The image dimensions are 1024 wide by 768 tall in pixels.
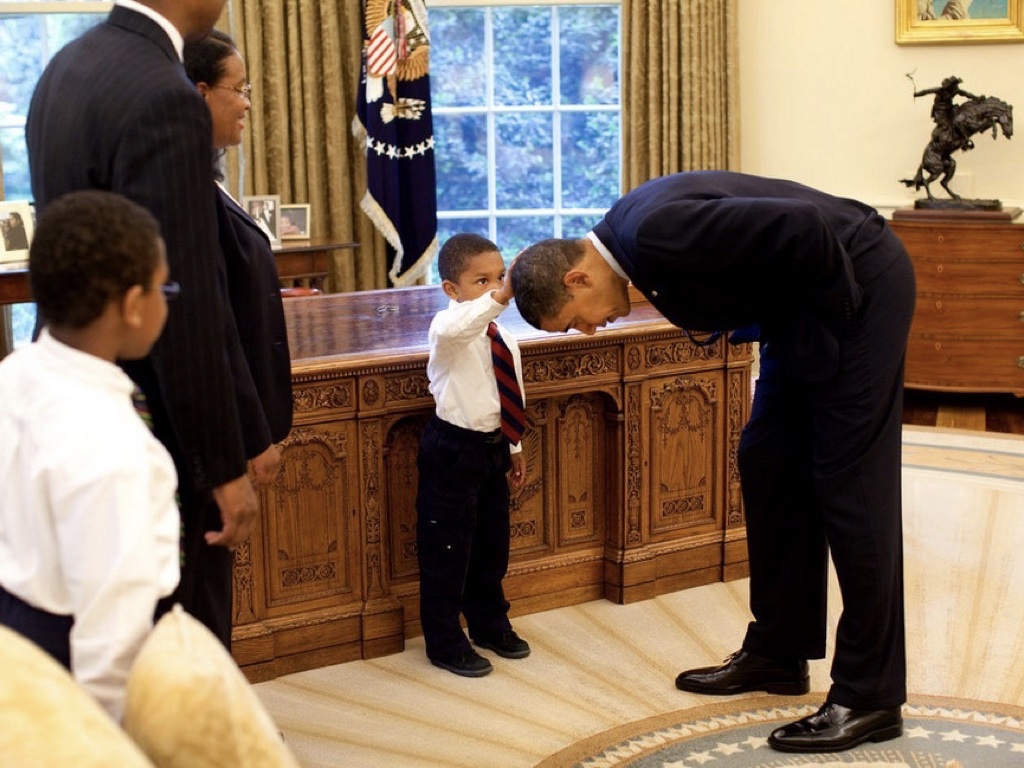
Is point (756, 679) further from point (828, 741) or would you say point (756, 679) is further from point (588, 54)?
point (588, 54)

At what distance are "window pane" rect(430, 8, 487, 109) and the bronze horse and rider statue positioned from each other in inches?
98.6

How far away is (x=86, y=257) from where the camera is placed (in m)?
1.80

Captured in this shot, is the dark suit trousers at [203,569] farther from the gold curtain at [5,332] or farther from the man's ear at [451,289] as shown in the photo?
the gold curtain at [5,332]

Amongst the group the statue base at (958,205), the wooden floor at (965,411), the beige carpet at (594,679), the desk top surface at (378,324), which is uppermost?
the statue base at (958,205)

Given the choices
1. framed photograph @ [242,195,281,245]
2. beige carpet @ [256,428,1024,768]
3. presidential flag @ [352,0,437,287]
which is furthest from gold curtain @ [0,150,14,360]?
beige carpet @ [256,428,1024,768]

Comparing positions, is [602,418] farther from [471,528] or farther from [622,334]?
[471,528]

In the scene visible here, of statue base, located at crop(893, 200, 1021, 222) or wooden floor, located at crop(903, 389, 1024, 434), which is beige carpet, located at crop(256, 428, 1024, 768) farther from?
statue base, located at crop(893, 200, 1021, 222)

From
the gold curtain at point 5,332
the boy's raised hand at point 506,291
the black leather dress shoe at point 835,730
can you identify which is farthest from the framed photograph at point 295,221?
the black leather dress shoe at point 835,730

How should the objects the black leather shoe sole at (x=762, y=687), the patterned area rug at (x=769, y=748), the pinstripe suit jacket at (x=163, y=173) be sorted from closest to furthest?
the pinstripe suit jacket at (x=163, y=173)
the patterned area rug at (x=769, y=748)
the black leather shoe sole at (x=762, y=687)

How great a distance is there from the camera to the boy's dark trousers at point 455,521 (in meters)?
3.74

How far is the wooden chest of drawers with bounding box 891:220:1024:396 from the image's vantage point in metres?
6.98

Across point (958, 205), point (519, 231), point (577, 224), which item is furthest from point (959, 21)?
point (519, 231)

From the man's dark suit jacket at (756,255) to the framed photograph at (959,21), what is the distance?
4.80 meters

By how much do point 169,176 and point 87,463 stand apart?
627 mm
